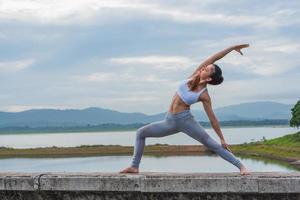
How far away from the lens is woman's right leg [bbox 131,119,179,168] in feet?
25.8

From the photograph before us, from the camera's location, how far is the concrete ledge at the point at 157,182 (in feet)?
23.2

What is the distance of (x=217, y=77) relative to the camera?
767cm

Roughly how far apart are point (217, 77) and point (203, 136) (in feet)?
2.73

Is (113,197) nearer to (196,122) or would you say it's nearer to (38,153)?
(196,122)

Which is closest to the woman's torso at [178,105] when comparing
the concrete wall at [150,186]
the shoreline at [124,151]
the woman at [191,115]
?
the woman at [191,115]

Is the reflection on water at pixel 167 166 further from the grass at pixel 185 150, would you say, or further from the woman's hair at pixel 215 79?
the woman's hair at pixel 215 79

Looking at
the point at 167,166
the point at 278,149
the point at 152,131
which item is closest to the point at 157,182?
the point at 152,131

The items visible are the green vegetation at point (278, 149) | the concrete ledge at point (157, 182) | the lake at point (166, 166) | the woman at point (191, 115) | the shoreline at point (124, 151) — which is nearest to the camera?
the concrete ledge at point (157, 182)

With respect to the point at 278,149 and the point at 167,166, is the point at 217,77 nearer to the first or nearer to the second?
the point at 167,166

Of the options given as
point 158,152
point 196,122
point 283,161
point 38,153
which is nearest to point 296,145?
point 283,161

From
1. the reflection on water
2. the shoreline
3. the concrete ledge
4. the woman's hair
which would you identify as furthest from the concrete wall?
the shoreline

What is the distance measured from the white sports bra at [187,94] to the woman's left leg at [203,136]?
25 cm

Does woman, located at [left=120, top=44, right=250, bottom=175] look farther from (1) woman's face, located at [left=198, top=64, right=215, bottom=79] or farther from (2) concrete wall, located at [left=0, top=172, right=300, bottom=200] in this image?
(2) concrete wall, located at [left=0, top=172, right=300, bottom=200]

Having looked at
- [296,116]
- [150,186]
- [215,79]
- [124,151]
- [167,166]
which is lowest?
[167,166]
